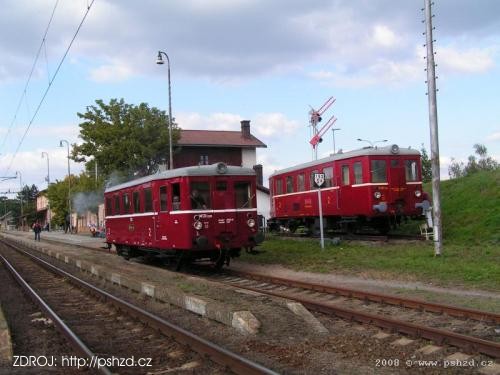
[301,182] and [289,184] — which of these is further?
[289,184]

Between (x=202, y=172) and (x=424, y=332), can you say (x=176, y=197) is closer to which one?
(x=202, y=172)

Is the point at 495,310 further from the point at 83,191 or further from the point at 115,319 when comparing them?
the point at 83,191

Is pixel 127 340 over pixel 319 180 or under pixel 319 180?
under

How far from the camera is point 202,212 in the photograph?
15.4m

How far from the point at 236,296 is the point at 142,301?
2.46 metres

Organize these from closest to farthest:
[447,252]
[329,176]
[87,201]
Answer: [447,252]
[329,176]
[87,201]

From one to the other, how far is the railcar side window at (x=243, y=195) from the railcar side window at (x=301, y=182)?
7.59 m

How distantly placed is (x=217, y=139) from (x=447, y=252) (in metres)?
44.4

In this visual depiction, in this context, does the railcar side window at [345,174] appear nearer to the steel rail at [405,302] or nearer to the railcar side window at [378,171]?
the railcar side window at [378,171]

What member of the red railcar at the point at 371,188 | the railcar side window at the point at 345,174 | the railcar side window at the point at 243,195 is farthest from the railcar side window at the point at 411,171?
the railcar side window at the point at 243,195

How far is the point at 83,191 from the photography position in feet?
188

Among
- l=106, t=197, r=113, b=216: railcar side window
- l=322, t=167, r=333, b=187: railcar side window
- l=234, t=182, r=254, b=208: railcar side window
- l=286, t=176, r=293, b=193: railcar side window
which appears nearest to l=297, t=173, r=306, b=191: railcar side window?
l=286, t=176, r=293, b=193: railcar side window

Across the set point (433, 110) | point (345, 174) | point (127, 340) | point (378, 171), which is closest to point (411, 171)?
point (378, 171)

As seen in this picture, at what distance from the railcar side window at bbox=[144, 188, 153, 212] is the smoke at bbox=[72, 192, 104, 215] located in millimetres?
34652
